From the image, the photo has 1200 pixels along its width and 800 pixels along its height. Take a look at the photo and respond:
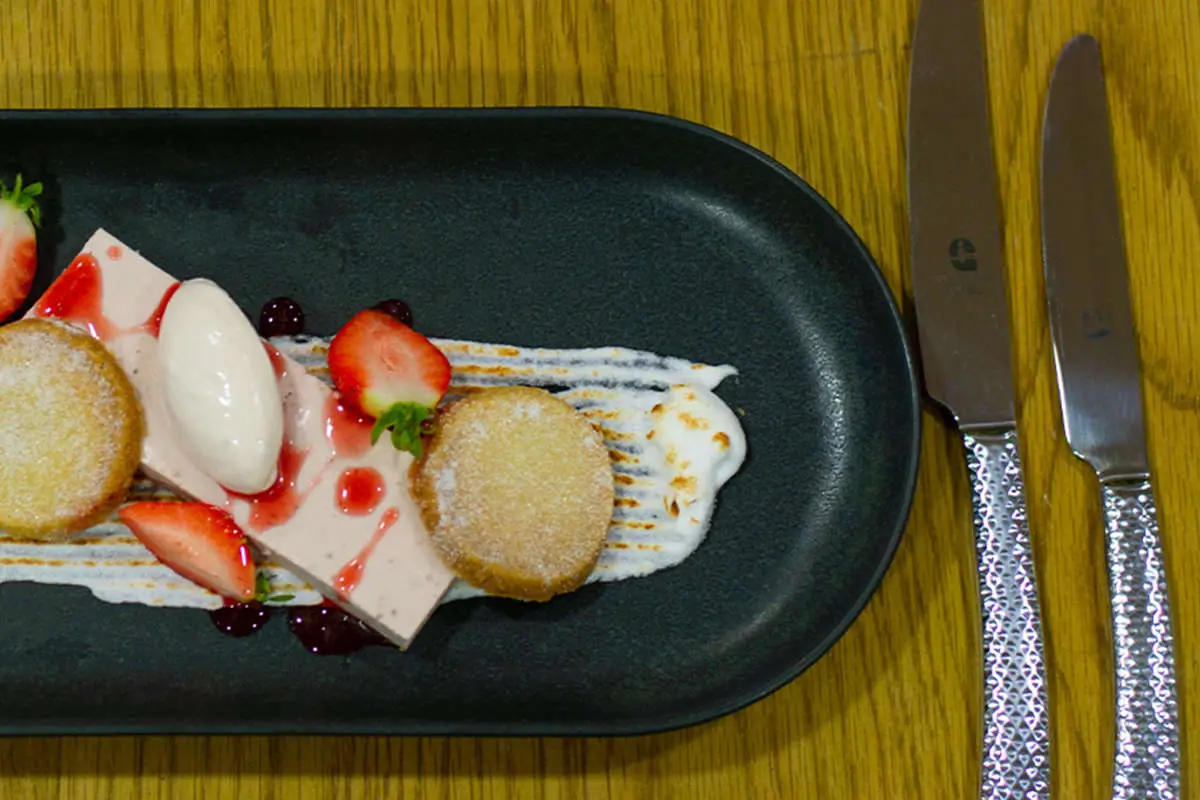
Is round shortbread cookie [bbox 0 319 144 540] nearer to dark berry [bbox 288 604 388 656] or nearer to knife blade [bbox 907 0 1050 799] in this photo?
dark berry [bbox 288 604 388 656]

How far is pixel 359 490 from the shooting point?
4.42 ft

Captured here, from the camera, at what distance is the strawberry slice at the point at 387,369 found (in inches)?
53.4

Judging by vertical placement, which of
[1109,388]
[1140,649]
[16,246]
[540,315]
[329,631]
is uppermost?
[16,246]

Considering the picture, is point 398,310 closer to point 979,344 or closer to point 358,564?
point 358,564

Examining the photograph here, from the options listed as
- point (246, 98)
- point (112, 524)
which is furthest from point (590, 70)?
point (112, 524)

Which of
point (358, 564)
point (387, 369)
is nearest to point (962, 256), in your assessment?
point (387, 369)

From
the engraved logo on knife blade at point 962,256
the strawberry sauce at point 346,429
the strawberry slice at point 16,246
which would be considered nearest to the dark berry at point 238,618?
the strawberry sauce at point 346,429

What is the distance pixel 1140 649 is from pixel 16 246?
171 centimetres

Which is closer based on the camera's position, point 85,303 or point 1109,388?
point 85,303

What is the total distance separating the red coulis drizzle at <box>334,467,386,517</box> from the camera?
1345 millimetres

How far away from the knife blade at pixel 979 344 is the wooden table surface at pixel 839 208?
4cm

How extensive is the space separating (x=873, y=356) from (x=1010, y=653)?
463 millimetres

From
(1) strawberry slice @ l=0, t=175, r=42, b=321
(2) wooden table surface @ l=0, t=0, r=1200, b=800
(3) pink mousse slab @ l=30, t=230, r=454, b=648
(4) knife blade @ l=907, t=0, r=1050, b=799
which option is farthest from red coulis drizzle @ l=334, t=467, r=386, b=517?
(4) knife blade @ l=907, t=0, r=1050, b=799

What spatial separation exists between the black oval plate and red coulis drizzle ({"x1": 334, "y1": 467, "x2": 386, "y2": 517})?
20 centimetres
